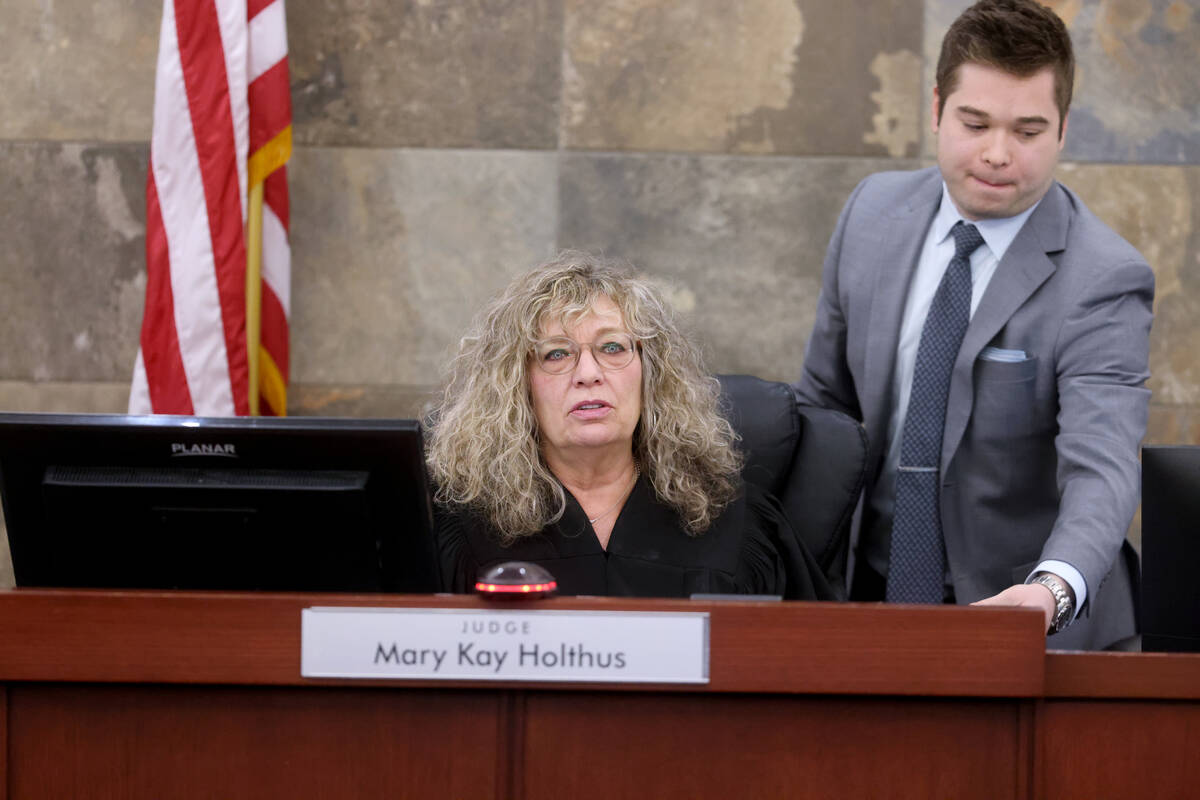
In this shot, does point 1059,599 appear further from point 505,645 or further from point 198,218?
point 198,218

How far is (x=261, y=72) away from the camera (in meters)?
3.15

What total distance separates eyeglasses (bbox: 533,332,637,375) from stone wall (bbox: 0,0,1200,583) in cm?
145

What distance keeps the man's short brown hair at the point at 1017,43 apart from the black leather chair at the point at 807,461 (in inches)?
26.0

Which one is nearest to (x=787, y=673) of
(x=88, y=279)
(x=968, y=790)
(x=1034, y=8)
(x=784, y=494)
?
(x=968, y=790)

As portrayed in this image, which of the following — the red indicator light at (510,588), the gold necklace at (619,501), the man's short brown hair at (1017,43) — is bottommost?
the red indicator light at (510,588)

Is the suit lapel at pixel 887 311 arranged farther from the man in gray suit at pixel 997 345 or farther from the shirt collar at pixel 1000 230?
the shirt collar at pixel 1000 230

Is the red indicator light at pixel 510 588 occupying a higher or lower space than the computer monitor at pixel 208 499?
lower

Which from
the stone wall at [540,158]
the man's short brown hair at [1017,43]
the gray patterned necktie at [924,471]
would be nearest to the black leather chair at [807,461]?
the gray patterned necktie at [924,471]

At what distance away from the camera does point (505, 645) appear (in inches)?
48.7

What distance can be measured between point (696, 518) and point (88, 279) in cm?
229

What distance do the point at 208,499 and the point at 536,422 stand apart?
778 mm

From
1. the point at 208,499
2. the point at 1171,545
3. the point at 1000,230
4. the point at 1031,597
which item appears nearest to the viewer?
the point at 208,499

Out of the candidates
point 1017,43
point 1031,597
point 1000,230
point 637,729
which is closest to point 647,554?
point 1031,597

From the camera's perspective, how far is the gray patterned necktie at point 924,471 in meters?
2.25
